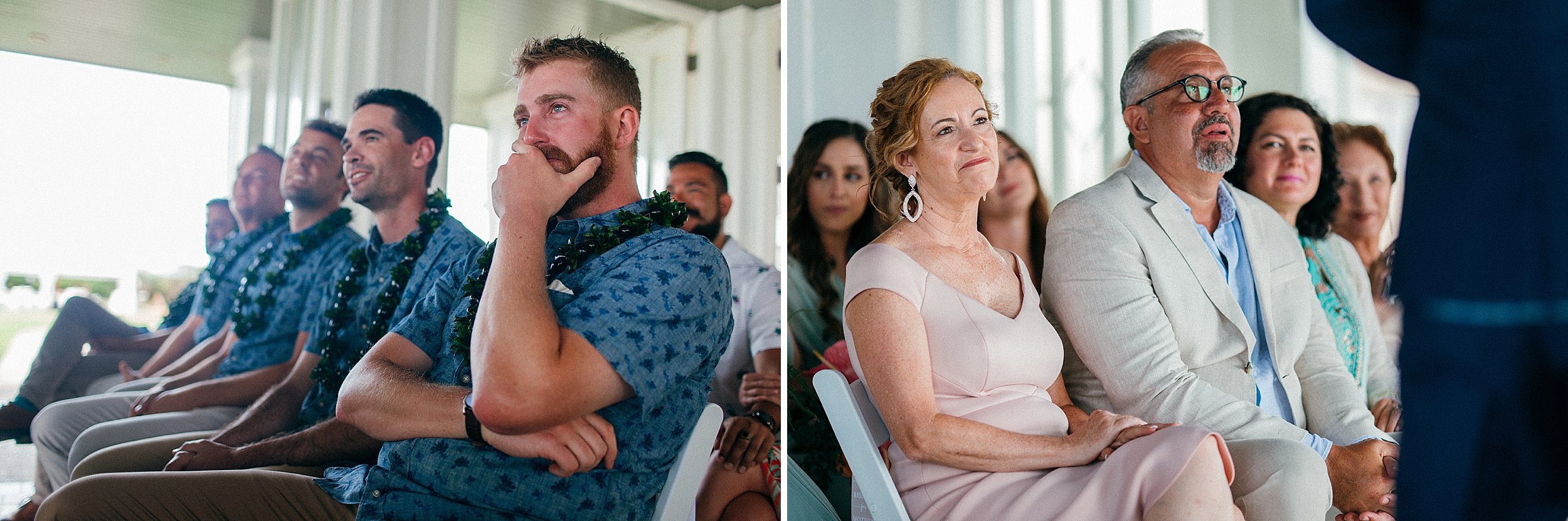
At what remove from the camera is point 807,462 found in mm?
2816

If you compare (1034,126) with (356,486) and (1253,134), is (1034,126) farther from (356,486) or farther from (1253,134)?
(356,486)

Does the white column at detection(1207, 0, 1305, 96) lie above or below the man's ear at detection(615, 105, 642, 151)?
above

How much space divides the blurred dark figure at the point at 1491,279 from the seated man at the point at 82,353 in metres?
2.36

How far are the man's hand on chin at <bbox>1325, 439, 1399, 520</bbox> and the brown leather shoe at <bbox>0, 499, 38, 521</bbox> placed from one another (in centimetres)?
281

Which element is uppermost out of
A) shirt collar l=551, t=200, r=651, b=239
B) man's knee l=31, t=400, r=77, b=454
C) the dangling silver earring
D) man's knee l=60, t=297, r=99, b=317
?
the dangling silver earring

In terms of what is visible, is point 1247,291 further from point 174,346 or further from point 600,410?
point 174,346

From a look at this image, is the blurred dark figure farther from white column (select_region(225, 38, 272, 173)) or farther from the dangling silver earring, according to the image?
white column (select_region(225, 38, 272, 173))

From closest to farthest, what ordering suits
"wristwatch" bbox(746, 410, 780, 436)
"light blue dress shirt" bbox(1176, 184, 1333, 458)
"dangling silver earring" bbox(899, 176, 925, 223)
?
"dangling silver earring" bbox(899, 176, 925, 223)
"light blue dress shirt" bbox(1176, 184, 1333, 458)
"wristwatch" bbox(746, 410, 780, 436)

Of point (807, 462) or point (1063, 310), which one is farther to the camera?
point (807, 462)

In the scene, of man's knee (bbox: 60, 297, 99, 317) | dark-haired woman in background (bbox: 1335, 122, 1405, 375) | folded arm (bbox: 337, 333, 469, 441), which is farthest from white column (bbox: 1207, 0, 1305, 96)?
man's knee (bbox: 60, 297, 99, 317)

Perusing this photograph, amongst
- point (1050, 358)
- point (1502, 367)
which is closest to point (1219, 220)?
point (1050, 358)

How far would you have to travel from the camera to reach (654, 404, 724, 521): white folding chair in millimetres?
2260

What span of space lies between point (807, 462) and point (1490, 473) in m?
1.73

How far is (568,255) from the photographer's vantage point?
2.23 meters
